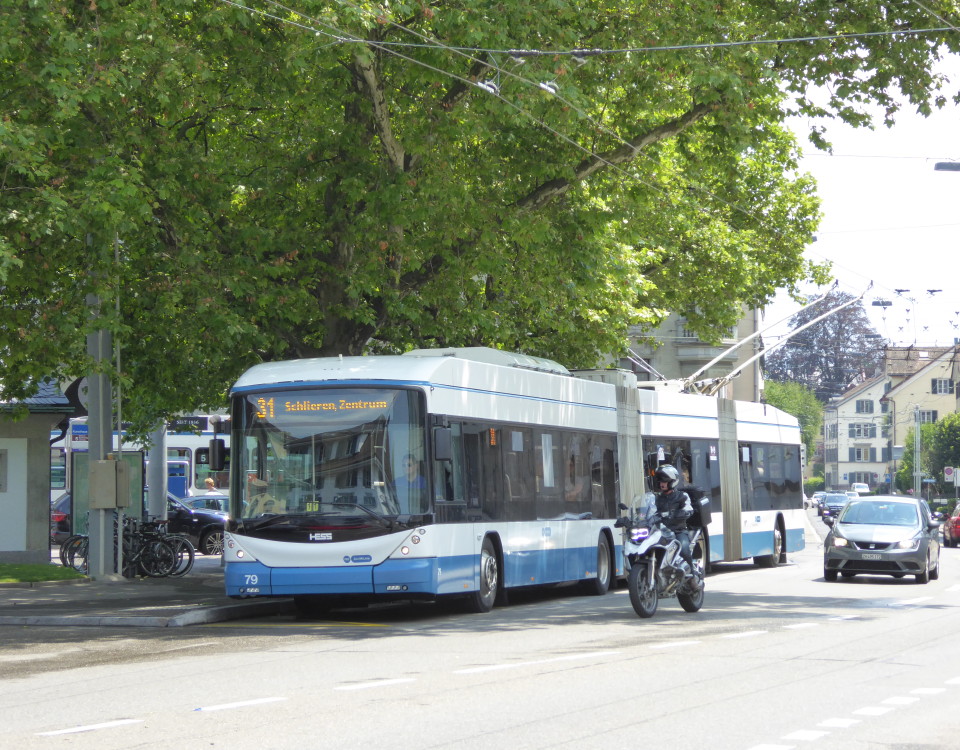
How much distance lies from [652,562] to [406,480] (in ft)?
9.61

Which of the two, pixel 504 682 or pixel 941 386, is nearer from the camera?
pixel 504 682

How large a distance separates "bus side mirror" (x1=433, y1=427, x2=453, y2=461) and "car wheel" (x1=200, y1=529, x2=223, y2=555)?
1914 cm

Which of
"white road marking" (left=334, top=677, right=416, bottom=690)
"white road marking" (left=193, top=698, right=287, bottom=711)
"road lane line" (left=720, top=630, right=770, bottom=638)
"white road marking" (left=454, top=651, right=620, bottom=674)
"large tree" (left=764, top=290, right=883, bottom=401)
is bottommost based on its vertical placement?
"white road marking" (left=193, top=698, right=287, bottom=711)

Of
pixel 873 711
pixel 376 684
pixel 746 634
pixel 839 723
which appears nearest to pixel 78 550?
pixel 746 634

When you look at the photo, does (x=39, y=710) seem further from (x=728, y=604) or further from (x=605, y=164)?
(x=605, y=164)

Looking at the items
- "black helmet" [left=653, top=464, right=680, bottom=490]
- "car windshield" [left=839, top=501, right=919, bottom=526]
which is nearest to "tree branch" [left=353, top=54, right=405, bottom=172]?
"black helmet" [left=653, top=464, right=680, bottom=490]

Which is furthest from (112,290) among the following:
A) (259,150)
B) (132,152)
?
(259,150)

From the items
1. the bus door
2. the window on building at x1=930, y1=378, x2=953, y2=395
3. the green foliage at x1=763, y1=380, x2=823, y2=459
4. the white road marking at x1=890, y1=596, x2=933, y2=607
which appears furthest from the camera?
the green foliage at x1=763, y1=380, x2=823, y2=459

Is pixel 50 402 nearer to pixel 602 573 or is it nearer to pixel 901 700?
pixel 602 573

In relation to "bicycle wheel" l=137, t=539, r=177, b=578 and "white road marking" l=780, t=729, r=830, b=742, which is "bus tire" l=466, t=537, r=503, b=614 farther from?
"white road marking" l=780, t=729, r=830, b=742

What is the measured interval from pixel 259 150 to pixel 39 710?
13.4 m

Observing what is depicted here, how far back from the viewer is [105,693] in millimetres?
11016

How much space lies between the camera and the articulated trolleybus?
55.3ft

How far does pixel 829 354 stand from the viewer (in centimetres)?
12812
